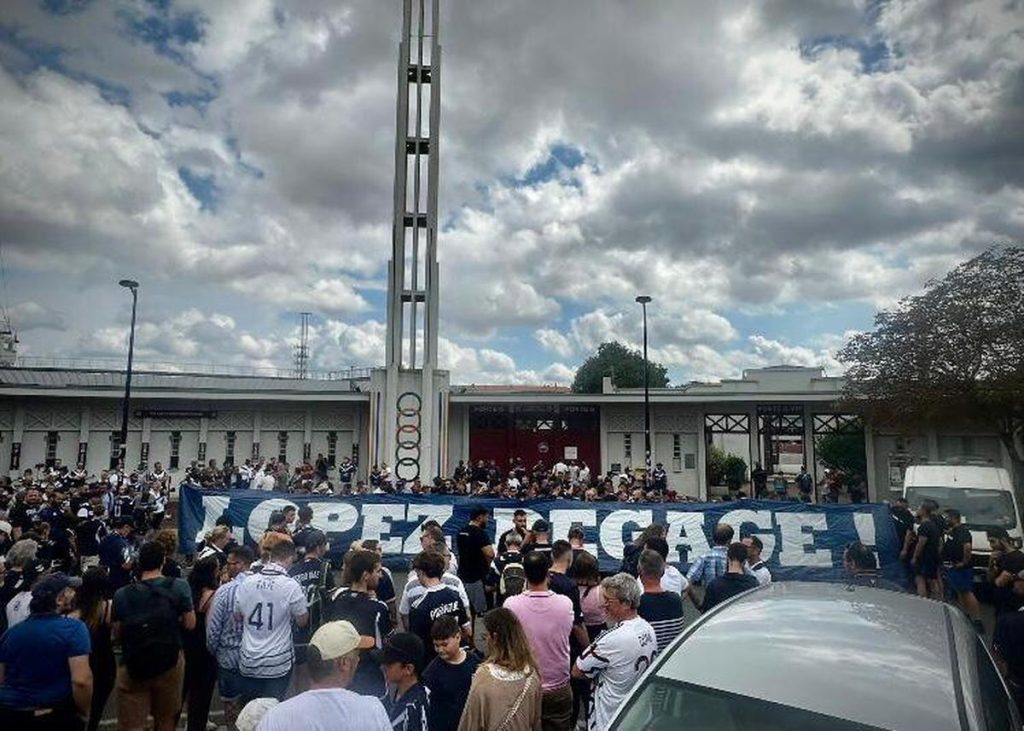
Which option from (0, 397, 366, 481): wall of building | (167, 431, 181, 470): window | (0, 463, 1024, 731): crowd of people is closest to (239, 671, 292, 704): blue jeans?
(0, 463, 1024, 731): crowd of people

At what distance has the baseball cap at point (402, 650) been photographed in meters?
3.69

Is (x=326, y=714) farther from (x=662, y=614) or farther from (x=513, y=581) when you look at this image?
(x=662, y=614)

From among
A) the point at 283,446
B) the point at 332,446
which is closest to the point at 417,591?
the point at 332,446

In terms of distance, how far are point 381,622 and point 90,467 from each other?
35.1 m

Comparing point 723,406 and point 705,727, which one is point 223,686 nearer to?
point 705,727

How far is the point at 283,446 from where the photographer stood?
34844 mm

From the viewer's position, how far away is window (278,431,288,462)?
114 ft

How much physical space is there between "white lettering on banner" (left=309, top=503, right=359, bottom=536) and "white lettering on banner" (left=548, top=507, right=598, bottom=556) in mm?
4405

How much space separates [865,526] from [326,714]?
12774 millimetres

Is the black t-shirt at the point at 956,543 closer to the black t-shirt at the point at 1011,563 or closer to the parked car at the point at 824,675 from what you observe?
the black t-shirt at the point at 1011,563

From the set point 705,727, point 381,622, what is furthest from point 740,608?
point 381,622

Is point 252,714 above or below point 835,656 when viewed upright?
below

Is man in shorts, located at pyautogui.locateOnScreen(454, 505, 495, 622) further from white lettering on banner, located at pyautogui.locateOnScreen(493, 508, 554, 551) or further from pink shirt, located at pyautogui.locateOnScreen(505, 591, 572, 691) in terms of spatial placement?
white lettering on banner, located at pyautogui.locateOnScreen(493, 508, 554, 551)

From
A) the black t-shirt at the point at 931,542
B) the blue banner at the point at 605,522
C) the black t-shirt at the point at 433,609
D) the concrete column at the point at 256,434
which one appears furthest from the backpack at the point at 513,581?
the concrete column at the point at 256,434
